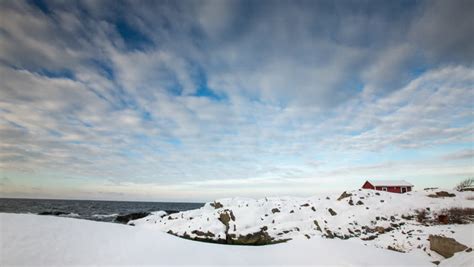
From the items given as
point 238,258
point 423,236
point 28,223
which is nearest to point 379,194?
point 423,236

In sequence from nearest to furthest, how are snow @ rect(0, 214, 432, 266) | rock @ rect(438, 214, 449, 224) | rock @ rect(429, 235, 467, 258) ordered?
snow @ rect(0, 214, 432, 266) → rock @ rect(429, 235, 467, 258) → rock @ rect(438, 214, 449, 224)

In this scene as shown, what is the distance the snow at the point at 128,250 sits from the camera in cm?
435

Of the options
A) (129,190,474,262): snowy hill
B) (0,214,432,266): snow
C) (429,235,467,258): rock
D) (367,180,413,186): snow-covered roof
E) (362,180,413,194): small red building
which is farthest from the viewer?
(367,180,413,186): snow-covered roof

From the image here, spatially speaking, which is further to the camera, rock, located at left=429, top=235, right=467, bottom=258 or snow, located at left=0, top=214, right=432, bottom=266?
rock, located at left=429, top=235, right=467, bottom=258

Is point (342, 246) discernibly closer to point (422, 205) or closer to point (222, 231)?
point (222, 231)

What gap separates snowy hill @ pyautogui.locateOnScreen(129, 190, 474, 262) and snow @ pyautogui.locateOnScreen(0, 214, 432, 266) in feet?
25.0

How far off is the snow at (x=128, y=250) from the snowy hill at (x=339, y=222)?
763cm

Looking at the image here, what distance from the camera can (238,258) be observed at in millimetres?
5500

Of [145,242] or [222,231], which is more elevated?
[145,242]

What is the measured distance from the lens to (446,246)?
9.37m

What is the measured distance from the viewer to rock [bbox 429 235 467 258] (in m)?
8.99

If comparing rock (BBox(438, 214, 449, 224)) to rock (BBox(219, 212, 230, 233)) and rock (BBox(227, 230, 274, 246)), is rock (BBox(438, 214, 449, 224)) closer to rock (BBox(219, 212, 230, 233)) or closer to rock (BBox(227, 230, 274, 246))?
rock (BBox(227, 230, 274, 246))

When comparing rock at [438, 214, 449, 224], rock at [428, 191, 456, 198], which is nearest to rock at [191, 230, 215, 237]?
rock at [438, 214, 449, 224]

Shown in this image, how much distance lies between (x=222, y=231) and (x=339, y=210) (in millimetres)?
11323
